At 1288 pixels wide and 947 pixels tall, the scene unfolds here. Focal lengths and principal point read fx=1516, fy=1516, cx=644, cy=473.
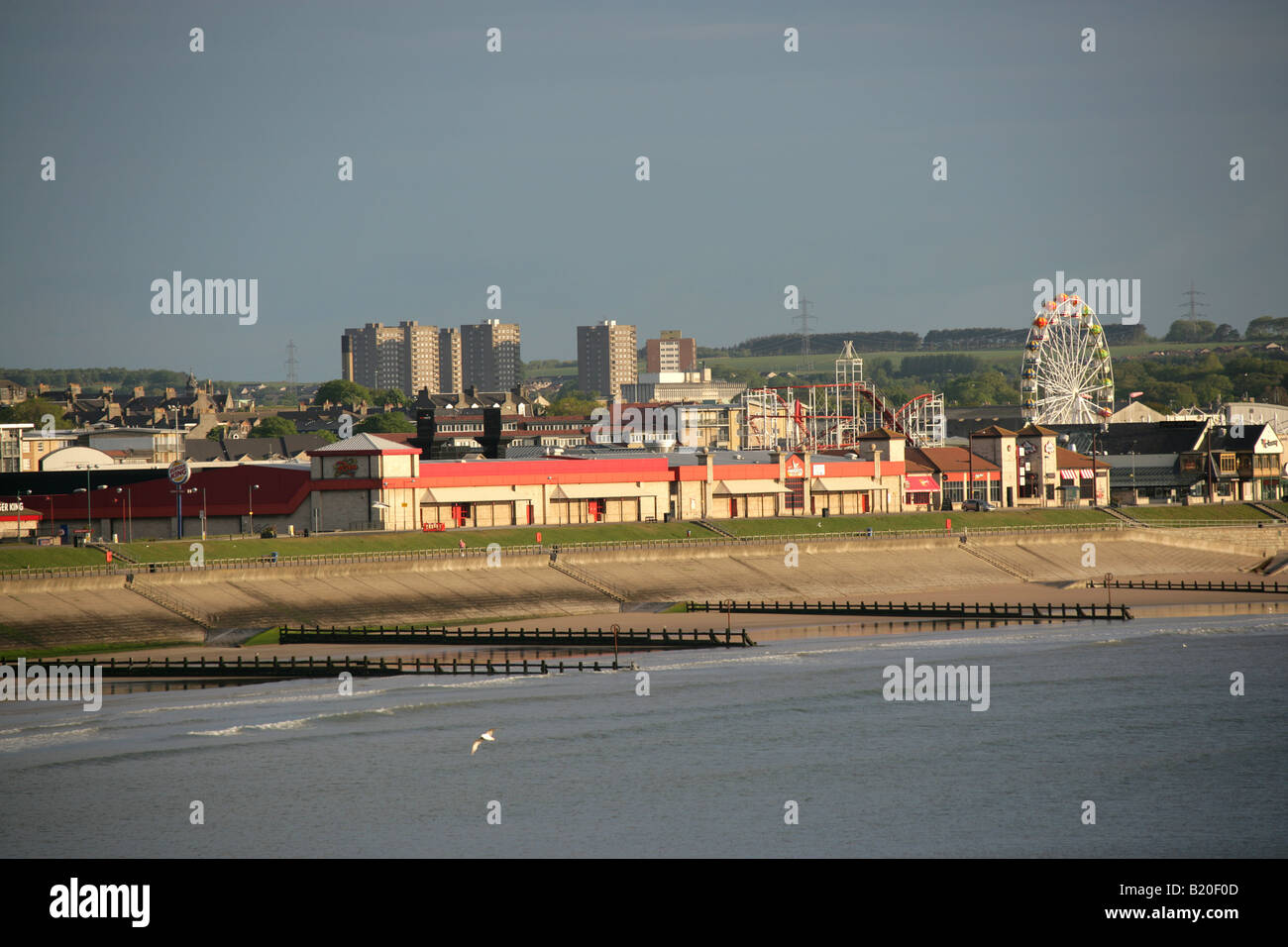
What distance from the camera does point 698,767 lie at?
52.2 m

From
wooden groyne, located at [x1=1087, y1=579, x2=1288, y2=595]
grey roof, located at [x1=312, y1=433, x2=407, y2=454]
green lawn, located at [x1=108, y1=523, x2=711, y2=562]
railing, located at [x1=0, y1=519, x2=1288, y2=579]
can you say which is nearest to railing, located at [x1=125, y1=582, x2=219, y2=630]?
railing, located at [x1=0, y1=519, x2=1288, y2=579]

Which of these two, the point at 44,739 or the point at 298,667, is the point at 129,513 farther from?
the point at 44,739

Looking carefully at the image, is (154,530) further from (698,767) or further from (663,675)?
(698,767)

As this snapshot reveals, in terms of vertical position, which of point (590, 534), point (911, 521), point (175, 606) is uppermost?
point (590, 534)

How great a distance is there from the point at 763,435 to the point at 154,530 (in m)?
86.9

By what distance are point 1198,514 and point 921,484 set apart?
2592 centimetres

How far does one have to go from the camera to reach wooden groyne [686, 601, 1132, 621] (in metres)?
88.9

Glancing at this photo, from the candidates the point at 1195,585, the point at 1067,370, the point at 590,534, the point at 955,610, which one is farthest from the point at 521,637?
the point at 1067,370

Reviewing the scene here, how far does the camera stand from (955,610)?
89.6 meters

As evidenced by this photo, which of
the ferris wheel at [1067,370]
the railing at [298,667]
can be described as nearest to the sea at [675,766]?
the railing at [298,667]

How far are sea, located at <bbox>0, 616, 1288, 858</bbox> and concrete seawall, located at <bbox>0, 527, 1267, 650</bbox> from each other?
13206 millimetres

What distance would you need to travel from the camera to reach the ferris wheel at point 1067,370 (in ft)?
578

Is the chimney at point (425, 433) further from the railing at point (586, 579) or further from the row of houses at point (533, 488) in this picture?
the railing at point (586, 579)
